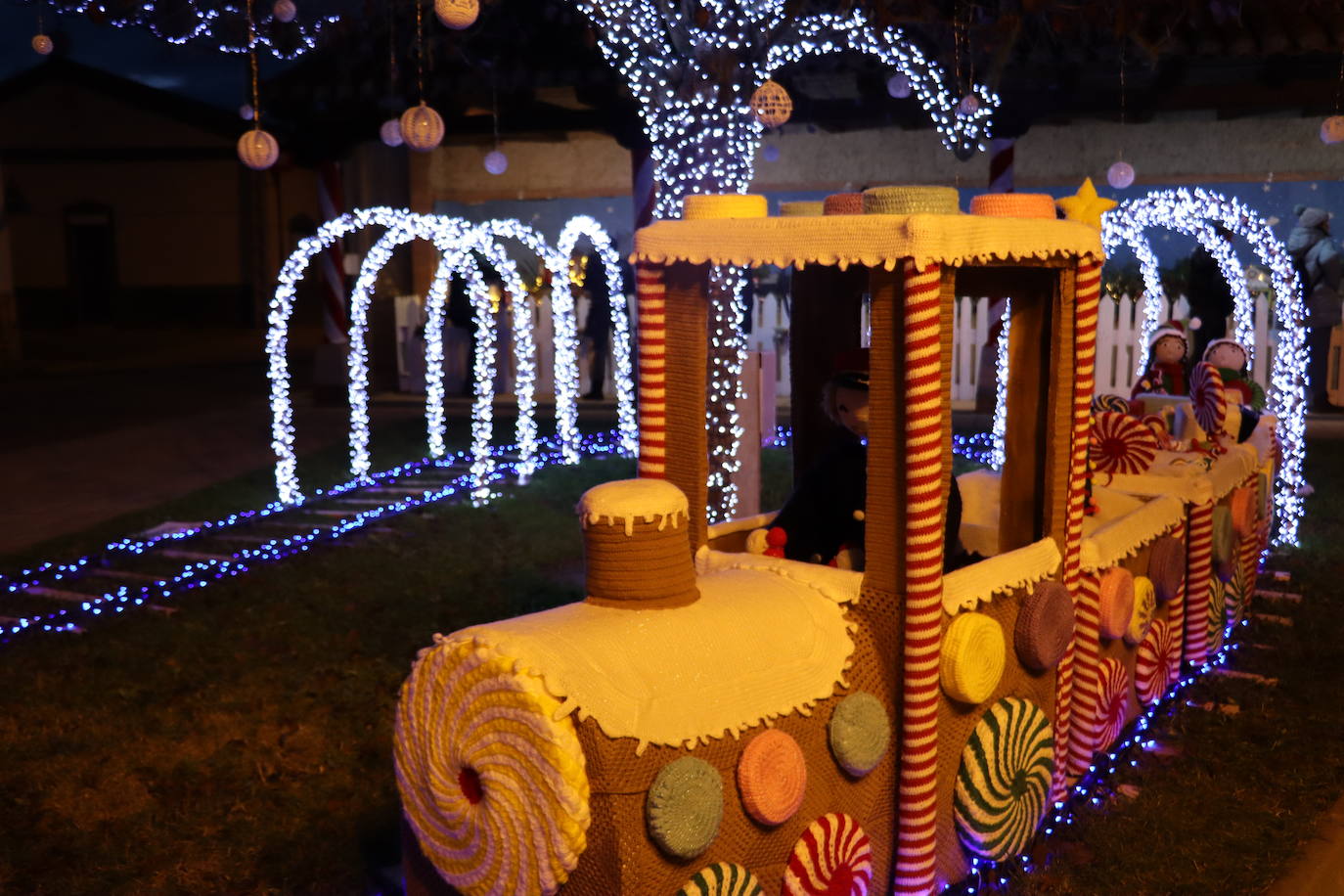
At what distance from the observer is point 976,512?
17.1 ft

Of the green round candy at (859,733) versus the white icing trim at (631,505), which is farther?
the green round candy at (859,733)

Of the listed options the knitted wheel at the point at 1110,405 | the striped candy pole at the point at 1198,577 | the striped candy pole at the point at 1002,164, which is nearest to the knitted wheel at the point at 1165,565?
the striped candy pole at the point at 1198,577

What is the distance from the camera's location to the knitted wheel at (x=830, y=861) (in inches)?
131

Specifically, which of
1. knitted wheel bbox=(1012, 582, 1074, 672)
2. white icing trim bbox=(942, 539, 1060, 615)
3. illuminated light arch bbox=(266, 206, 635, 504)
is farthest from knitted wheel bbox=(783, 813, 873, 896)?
illuminated light arch bbox=(266, 206, 635, 504)

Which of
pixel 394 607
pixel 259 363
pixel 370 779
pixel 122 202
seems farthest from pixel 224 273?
pixel 370 779

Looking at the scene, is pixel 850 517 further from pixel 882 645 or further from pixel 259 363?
pixel 259 363

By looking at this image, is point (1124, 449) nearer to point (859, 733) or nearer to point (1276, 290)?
point (859, 733)

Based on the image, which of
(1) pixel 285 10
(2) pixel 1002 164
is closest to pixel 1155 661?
(1) pixel 285 10

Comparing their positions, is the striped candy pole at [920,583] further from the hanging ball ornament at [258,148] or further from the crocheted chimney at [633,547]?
the hanging ball ornament at [258,148]

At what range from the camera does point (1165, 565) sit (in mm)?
5129

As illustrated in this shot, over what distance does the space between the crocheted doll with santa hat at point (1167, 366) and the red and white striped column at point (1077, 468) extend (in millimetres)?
3361

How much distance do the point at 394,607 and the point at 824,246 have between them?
4.19 metres

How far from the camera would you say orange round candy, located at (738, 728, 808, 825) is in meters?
3.16

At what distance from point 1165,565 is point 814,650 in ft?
7.62
